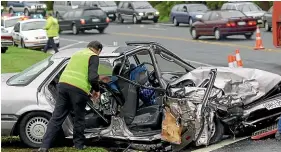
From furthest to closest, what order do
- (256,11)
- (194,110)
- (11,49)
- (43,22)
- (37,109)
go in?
(256,11) < (43,22) < (11,49) < (37,109) < (194,110)

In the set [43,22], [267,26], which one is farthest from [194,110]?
[267,26]

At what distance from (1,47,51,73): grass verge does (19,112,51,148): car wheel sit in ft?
31.5

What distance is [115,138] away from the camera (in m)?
8.64

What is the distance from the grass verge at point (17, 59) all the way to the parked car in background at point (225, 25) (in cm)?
880

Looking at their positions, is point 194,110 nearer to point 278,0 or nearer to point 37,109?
point 37,109

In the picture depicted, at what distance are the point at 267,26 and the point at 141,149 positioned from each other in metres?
25.7

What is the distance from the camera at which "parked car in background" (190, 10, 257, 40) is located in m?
28.5

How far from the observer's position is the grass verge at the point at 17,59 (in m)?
19.2

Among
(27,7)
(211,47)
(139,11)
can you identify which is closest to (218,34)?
(211,47)

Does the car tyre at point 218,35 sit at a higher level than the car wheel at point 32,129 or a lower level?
lower

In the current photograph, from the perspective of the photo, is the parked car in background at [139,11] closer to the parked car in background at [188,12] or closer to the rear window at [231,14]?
the parked car in background at [188,12]

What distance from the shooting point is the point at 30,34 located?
28.9m

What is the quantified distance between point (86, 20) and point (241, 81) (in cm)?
2994

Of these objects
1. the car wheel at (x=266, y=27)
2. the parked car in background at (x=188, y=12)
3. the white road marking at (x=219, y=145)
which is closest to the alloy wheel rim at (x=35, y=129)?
the white road marking at (x=219, y=145)
